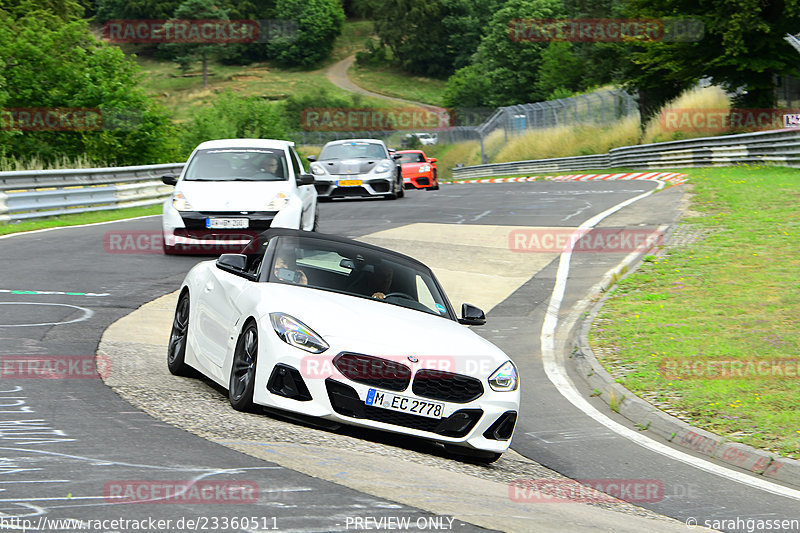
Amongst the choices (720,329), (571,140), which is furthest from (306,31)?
(720,329)

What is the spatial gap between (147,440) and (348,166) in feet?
71.5

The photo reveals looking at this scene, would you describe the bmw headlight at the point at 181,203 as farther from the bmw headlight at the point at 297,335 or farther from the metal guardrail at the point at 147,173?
the bmw headlight at the point at 297,335

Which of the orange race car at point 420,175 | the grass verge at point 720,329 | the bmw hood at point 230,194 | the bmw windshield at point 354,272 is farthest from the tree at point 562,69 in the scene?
the bmw windshield at point 354,272

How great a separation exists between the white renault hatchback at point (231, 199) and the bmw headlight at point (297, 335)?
8895 mm

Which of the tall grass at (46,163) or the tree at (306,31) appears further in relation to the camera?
the tree at (306,31)

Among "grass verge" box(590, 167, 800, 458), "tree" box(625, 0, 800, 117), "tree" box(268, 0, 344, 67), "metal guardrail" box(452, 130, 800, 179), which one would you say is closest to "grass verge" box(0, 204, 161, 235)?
"grass verge" box(590, 167, 800, 458)

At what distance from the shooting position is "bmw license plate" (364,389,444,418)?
666 centimetres

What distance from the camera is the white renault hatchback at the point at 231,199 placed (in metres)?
15.7

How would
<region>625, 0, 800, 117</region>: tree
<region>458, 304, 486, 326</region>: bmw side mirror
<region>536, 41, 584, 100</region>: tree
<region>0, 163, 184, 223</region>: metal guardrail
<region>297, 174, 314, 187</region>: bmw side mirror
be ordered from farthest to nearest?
<region>536, 41, 584, 100</region>: tree, <region>625, 0, 800, 117</region>: tree, <region>0, 163, 184, 223</region>: metal guardrail, <region>297, 174, 314, 187</region>: bmw side mirror, <region>458, 304, 486, 326</region>: bmw side mirror

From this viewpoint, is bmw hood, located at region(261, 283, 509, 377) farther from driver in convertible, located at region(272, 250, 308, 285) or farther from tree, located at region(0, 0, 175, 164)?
tree, located at region(0, 0, 175, 164)

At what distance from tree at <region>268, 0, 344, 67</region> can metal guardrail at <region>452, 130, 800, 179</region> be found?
4055 inches

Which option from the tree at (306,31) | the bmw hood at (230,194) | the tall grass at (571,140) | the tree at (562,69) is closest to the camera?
the bmw hood at (230,194)

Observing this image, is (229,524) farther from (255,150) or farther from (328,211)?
(328,211)

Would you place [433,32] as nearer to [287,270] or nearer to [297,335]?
[287,270]
